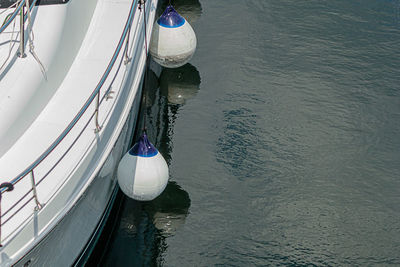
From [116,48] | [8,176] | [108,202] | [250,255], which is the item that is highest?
[116,48]

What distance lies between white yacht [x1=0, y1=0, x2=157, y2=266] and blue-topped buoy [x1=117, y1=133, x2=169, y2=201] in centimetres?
18

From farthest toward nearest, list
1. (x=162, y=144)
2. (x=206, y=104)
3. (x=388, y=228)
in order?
1. (x=206, y=104)
2. (x=162, y=144)
3. (x=388, y=228)

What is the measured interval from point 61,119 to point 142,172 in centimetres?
127

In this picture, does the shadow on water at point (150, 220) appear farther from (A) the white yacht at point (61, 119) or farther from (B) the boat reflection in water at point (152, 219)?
(A) the white yacht at point (61, 119)

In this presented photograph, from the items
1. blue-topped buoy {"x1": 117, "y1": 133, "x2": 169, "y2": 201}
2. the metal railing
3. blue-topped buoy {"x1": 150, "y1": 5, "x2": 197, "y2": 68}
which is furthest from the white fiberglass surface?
blue-topped buoy {"x1": 150, "y1": 5, "x2": 197, "y2": 68}

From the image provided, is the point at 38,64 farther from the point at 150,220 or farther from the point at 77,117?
the point at 150,220

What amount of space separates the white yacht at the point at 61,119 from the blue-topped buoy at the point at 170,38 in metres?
1.30

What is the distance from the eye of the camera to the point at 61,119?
662cm

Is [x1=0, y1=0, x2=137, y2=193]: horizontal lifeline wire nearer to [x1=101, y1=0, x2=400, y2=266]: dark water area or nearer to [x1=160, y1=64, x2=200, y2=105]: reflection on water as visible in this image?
[x1=101, y1=0, x2=400, y2=266]: dark water area

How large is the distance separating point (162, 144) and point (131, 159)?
2.00 metres

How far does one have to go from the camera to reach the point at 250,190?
8625 mm

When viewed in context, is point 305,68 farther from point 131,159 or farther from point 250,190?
point 131,159

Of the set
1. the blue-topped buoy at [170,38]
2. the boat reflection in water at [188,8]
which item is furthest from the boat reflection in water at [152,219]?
the boat reflection in water at [188,8]

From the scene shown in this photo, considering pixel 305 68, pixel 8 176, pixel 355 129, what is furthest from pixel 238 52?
pixel 8 176
